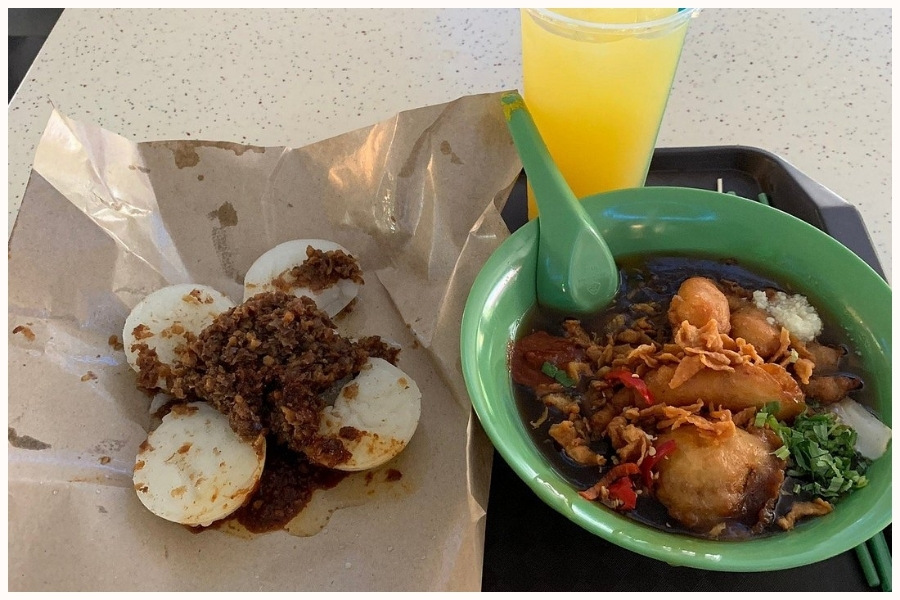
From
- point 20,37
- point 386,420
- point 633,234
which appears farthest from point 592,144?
point 20,37

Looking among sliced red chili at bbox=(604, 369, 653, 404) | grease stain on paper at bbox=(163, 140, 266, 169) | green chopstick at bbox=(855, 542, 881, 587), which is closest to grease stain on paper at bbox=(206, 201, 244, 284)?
grease stain on paper at bbox=(163, 140, 266, 169)

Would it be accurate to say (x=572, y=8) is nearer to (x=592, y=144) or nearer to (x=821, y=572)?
(x=592, y=144)

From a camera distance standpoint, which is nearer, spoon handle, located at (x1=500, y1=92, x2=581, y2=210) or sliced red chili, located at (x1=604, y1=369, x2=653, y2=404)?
sliced red chili, located at (x1=604, y1=369, x2=653, y2=404)

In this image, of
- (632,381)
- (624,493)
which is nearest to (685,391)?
(632,381)

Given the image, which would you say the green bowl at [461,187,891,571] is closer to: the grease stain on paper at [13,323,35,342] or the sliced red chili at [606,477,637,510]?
the sliced red chili at [606,477,637,510]

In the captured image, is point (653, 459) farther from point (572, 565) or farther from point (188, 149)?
point (188, 149)

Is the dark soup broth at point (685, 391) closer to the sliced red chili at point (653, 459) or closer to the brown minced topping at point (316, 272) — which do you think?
the sliced red chili at point (653, 459)
